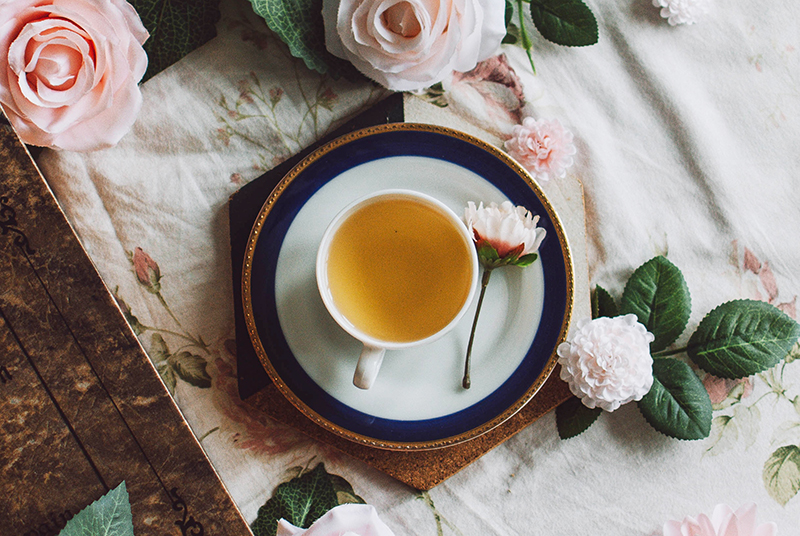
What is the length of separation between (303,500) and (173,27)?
2.04 ft

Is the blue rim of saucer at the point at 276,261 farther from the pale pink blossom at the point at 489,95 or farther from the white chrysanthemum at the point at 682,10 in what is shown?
the white chrysanthemum at the point at 682,10

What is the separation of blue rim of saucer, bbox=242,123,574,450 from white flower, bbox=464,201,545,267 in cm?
4

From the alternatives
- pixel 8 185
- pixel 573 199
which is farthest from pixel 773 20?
pixel 8 185

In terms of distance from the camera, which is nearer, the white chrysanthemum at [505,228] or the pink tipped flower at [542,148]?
the white chrysanthemum at [505,228]

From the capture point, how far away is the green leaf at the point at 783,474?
0.76m

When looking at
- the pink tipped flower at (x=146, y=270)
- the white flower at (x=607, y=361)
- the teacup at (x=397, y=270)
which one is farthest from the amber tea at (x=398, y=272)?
the pink tipped flower at (x=146, y=270)

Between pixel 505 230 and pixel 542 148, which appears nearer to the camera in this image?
pixel 505 230

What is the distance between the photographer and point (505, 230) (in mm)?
633

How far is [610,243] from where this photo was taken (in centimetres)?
78

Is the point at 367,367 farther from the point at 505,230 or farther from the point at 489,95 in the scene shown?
Result: the point at 489,95

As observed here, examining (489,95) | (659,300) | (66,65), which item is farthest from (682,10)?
(66,65)

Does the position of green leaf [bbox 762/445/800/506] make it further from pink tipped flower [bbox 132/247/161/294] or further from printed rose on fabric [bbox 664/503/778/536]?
pink tipped flower [bbox 132/247/161/294]

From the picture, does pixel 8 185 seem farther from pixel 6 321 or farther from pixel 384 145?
pixel 384 145

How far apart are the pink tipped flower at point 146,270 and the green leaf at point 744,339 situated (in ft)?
2.30
